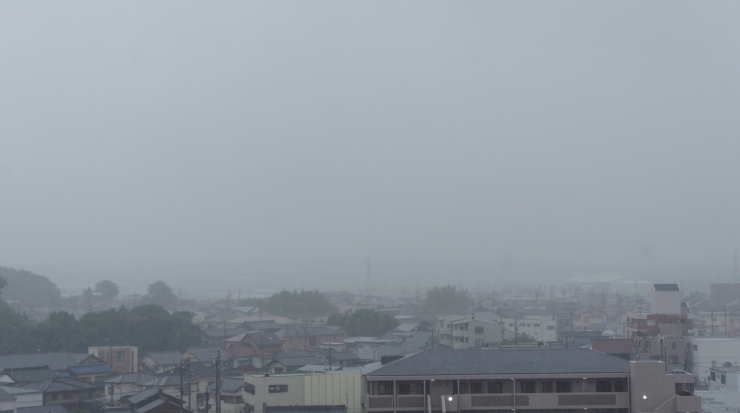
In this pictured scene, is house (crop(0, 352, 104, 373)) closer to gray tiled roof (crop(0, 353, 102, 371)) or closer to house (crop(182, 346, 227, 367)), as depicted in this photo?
gray tiled roof (crop(0, 353, 102, 371))

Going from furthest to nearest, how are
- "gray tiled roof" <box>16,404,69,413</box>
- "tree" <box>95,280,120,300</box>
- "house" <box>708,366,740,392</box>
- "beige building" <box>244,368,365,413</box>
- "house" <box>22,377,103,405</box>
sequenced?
"tree" <box>95,280,120,300</box> < "house" <box>22,377,103,405</box> < "house" <box>708,366,740,392</box> < "beige building" <box>244,368,365,413</box> < "gray tiled roof" <box>16,404,69,413</box>

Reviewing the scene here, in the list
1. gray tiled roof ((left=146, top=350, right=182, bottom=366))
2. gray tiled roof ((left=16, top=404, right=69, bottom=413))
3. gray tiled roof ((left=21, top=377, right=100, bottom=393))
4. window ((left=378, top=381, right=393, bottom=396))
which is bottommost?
gray tiled roof ((left=146, top=350, right=182, bottom=366))

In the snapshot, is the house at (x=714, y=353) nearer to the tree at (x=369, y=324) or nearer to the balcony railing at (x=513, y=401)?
the balcony railing at (x=513, y=401)

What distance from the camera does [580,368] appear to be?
6012 millimetres

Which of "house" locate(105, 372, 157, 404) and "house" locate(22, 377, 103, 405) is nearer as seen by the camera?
"house" locate(22, 377, 103, 405)

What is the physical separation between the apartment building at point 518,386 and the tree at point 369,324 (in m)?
14.9

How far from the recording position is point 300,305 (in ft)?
100

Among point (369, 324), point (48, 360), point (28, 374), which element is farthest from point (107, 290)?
point (28, 374)

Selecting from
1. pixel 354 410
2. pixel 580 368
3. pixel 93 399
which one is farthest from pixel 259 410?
pixel 580 368

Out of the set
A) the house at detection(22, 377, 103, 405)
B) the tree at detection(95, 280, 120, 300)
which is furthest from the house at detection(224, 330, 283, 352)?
the tree at detection(95, 280, 120, 300)

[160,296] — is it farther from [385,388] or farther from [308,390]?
[385,388]

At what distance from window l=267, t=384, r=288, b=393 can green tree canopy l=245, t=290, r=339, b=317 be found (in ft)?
64.6

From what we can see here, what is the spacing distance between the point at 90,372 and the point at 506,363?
366 inches

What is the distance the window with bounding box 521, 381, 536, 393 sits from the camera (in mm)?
6004
